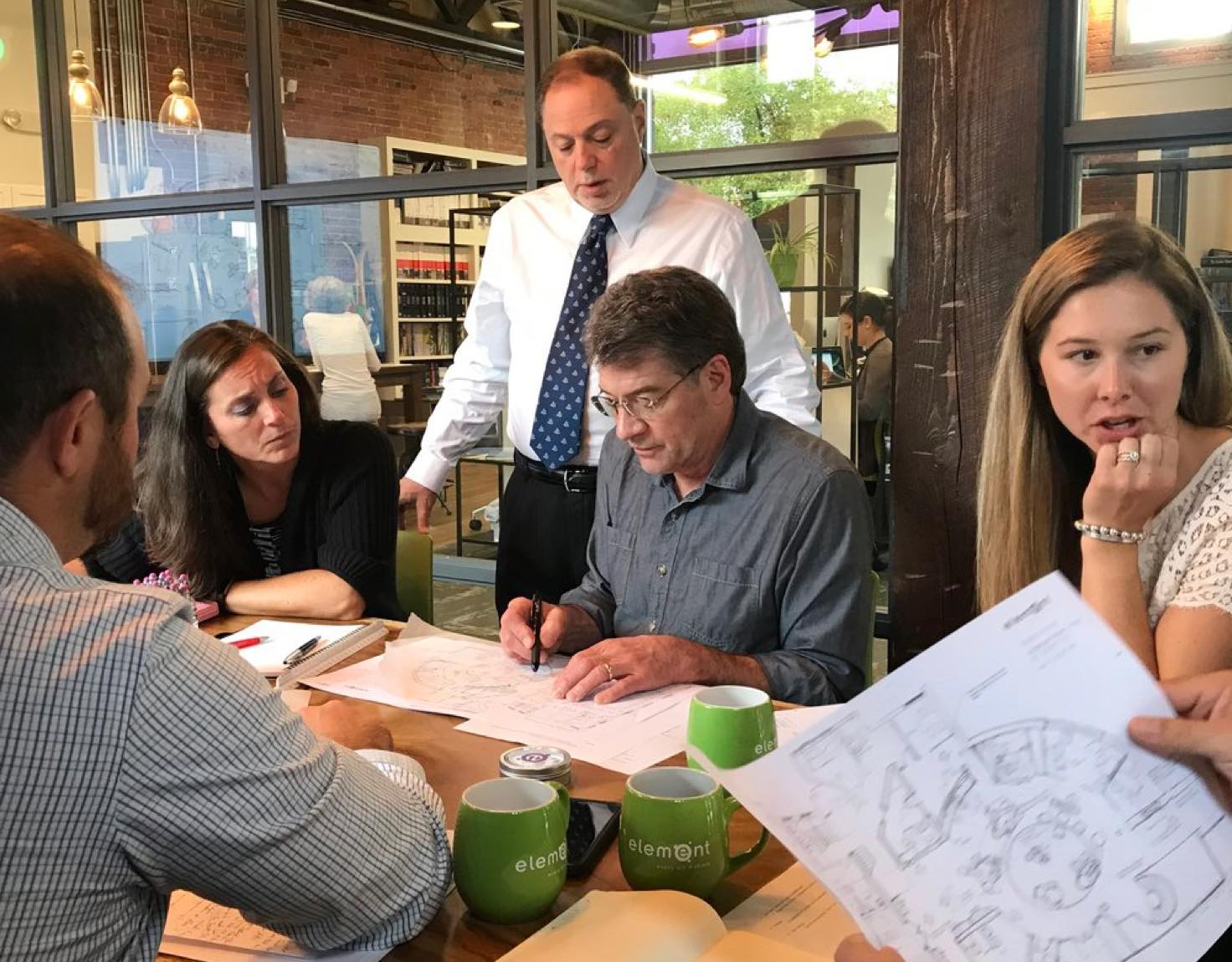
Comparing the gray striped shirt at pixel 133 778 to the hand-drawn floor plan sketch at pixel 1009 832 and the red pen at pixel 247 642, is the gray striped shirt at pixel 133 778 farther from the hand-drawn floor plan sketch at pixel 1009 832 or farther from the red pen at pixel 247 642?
the red pen at pixel 247 642

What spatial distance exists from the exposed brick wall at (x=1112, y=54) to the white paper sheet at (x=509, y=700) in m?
1.87

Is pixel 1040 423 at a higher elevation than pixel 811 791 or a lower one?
higher

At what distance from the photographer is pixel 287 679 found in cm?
177

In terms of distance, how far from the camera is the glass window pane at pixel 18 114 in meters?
5.91

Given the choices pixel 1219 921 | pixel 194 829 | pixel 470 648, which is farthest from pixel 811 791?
pixel 470 648

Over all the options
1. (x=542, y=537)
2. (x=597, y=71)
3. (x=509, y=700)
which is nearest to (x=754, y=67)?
(x=597, y=71)

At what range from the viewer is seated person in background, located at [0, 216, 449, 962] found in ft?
2.61

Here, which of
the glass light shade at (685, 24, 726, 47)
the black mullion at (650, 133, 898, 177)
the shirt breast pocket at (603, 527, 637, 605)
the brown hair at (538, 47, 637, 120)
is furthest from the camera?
the glass light shade at (685, 24, 726, 47)

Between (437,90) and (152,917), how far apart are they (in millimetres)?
5973

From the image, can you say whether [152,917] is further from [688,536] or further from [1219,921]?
[688,536]

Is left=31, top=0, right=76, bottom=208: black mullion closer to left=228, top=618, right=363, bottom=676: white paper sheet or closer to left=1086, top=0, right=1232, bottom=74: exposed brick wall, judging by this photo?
left=228, top=618, right=363, bottom=676: white paper sheet

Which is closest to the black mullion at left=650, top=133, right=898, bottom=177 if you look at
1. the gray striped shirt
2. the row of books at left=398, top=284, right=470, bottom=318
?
the row of books at left=398, top=284, right=470, bottom=318

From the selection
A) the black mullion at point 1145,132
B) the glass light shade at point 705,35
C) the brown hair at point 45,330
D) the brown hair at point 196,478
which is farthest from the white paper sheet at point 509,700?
the glass light shade at point 705,35

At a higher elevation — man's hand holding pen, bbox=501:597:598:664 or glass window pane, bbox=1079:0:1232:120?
glass window pane, bbox=1079:0:1232:120
